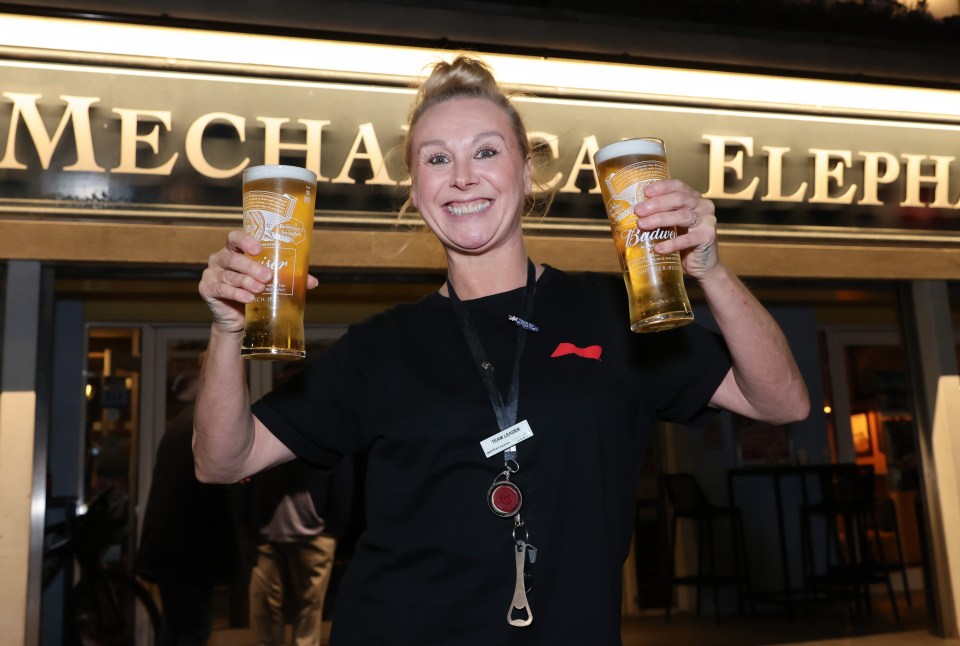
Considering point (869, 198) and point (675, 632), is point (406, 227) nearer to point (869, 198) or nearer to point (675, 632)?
point (869, 198)

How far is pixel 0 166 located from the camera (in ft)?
10.8

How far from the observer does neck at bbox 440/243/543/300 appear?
159cm

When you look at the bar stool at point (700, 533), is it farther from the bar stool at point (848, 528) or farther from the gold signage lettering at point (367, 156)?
the gold signage lettering at point (367, 156)

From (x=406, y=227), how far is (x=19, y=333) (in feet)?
4.99

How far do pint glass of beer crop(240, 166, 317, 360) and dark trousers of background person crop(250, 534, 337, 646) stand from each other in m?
3.45

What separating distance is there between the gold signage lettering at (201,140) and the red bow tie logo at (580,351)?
2423 mm

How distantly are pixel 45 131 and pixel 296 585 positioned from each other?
8.29ft

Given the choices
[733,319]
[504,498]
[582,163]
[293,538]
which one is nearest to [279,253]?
[504,498]

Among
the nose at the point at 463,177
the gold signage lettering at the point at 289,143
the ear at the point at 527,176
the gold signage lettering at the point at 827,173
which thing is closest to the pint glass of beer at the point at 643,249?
the nose at the point at 463,177

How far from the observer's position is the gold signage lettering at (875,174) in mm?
4246

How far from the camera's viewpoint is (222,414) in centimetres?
139

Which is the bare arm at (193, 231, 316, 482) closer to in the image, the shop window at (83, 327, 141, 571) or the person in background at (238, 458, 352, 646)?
the person in background at (238, 458, 352, 646)

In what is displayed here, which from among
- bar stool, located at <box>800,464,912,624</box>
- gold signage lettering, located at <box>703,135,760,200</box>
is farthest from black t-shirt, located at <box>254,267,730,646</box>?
bar stool, located at <box>800,464,912,624</box>

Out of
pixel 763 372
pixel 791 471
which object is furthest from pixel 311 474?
pixel 791 471
